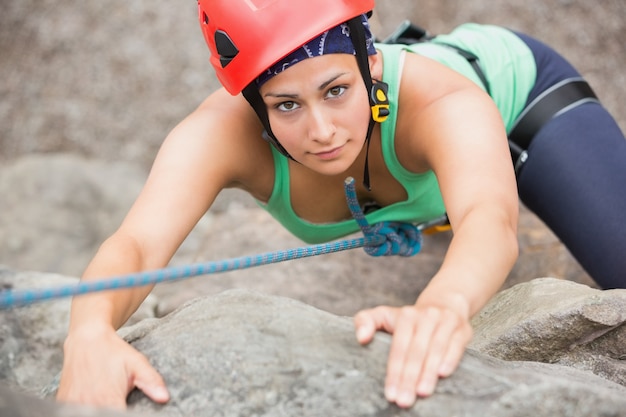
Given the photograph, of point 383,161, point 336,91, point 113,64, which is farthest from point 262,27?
point 113,64

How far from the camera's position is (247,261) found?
1615mm

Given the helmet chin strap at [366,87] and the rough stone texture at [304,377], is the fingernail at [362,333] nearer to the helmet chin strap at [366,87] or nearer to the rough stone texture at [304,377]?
the rough stone texture at [304,377]

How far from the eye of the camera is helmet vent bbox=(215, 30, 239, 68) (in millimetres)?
2008

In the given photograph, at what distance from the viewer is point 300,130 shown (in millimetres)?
1963

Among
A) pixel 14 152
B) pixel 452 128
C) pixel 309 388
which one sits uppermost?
pixel 452 128

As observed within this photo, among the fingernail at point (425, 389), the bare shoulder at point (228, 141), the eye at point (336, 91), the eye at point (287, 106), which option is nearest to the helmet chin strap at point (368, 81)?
the eye at point (336, 91)

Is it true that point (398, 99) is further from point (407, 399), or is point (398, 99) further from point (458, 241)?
point (407, 399)

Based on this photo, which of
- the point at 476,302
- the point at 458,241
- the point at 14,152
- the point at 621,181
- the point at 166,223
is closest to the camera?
the point at 476,302

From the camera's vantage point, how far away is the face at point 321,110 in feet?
6.20

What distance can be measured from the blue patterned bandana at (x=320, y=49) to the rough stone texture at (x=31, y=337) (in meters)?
1.20

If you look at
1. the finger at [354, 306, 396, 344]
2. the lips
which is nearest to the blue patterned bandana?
the lips

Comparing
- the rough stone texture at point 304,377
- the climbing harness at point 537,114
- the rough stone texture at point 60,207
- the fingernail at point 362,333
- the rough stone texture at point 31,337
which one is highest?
Answer: the fingernail at point 362,333

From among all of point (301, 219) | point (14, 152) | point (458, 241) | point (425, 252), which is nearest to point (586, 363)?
point (458, 241)

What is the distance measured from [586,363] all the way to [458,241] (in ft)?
2.06
